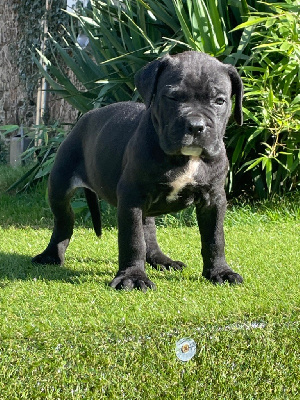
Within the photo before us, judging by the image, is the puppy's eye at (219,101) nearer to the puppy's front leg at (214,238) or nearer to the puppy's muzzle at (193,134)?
the puppy's muzzle at (193,134)

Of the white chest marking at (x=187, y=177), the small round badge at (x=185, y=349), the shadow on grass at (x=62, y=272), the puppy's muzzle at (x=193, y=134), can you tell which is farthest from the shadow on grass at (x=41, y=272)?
the puppy's muzzle at (x=193, y=134)

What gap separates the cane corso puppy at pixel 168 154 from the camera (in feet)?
10.3

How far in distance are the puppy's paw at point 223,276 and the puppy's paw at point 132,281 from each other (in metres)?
0.40

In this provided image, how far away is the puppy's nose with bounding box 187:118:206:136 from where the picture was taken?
303cm

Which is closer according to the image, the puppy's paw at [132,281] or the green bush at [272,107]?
the puppy's paw at [132,281]

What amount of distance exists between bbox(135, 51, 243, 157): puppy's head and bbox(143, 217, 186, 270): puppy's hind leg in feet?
3.43

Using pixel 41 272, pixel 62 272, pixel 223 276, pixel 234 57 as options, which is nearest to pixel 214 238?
pixel 223 276

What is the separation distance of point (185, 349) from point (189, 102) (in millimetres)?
1188

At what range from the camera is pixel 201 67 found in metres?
3.20

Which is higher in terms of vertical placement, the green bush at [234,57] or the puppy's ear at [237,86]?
the puppy's ear at [237,86]

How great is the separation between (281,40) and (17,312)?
3178 millimetres

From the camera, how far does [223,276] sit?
367 centimetres

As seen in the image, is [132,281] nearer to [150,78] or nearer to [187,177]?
[187,177]

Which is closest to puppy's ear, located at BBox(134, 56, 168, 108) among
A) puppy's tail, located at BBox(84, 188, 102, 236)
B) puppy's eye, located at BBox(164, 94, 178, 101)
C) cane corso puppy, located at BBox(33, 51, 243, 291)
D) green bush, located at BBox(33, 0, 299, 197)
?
cane corso puppy, located at BBox(33, 51, 243, 291)
